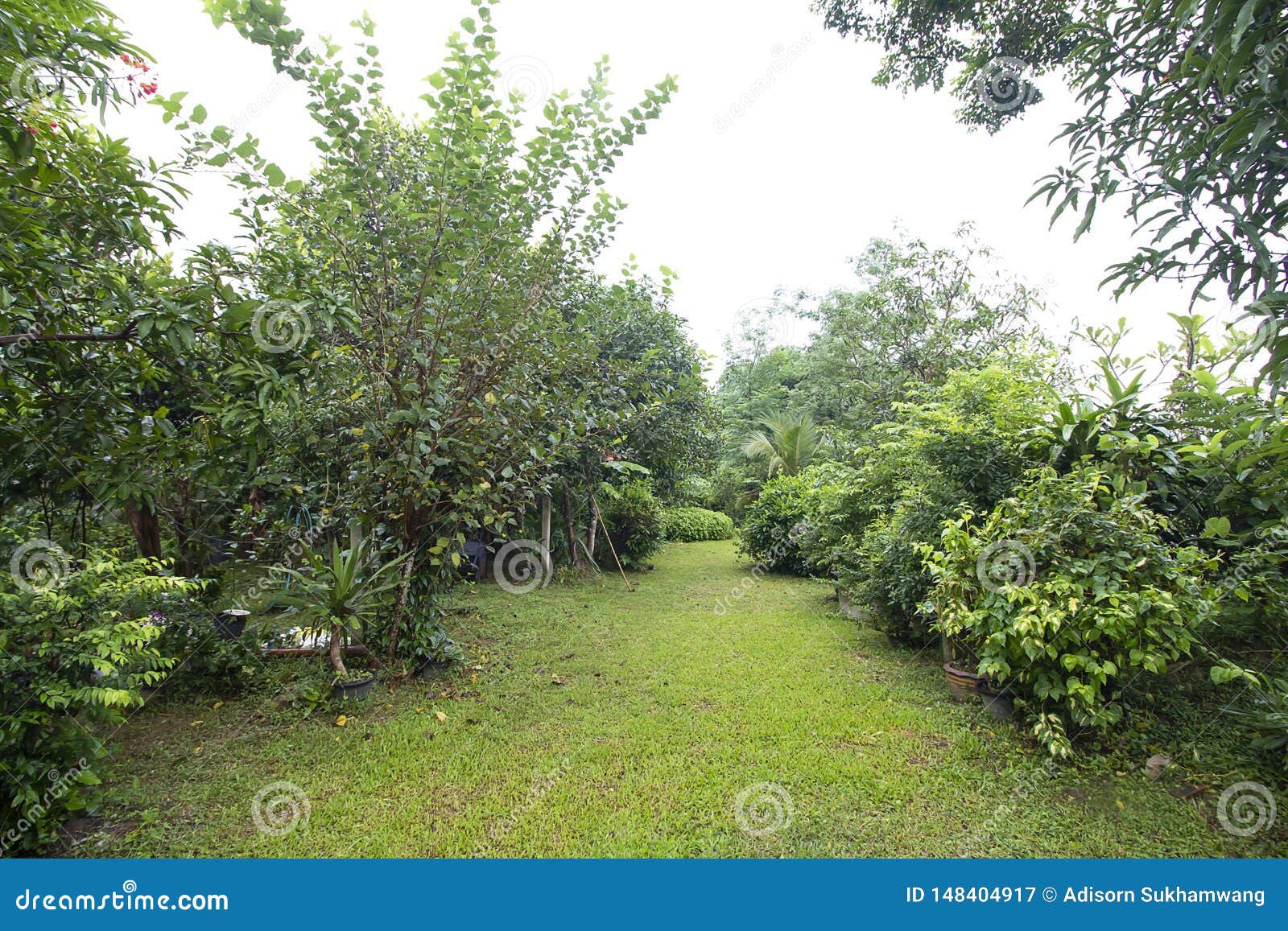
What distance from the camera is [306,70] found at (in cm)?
314

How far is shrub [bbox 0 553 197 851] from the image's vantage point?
1977mm

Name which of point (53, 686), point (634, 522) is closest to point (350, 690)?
point (53, 686)

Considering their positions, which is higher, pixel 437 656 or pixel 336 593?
pixel 336 593

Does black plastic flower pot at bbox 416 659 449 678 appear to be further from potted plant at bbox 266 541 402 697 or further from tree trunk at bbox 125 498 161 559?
tree trunk at bbox 125 498 161 559

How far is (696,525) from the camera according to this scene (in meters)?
14.6

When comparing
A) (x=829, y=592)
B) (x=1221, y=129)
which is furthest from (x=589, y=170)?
(x=829, y=592)

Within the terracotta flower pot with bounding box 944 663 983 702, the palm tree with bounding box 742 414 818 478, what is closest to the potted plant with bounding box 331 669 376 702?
the terracotta flower pot with bounding box 944 663 983 702

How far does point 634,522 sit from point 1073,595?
675cm

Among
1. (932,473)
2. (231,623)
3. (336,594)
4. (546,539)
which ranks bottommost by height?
(231,623)

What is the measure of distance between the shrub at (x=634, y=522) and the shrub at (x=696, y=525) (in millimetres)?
3919

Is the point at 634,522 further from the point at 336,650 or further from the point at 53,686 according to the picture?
the point at 53,686

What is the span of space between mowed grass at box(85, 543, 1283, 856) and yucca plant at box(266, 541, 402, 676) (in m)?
0.55

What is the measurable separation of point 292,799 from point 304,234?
328 centimetres

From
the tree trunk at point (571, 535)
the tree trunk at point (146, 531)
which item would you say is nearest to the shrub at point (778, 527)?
the tree trunk at point (571, 535)
